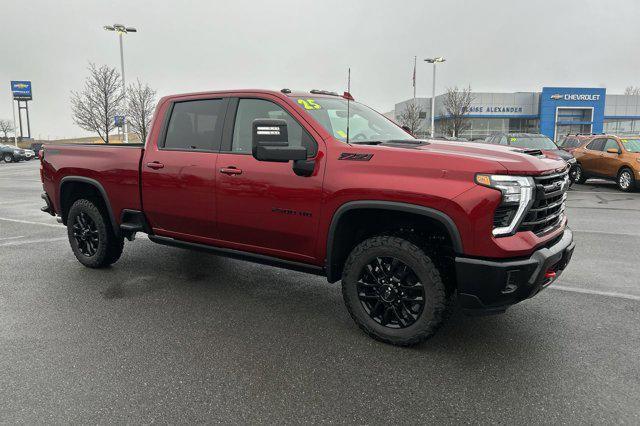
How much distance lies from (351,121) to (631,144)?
44.7 feet

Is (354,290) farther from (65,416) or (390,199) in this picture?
(65,416)

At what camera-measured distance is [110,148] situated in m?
5.35

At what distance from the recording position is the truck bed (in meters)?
5.14

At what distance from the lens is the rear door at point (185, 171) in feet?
15.0

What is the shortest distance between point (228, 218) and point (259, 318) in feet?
3.05

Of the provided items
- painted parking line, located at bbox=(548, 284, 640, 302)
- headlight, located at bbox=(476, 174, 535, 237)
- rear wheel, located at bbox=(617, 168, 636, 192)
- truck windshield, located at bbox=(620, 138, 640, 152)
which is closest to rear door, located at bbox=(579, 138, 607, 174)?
truck windshield, located at bbox=(620, 138, 640, 152)

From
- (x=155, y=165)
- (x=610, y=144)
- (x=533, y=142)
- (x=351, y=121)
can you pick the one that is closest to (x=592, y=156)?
(x=610, y=144)

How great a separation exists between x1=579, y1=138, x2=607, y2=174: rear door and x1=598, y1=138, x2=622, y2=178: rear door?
0.15m

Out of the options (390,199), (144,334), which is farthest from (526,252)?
(144,334)

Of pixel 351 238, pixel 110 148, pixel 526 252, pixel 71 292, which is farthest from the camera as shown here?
pixel 110 148

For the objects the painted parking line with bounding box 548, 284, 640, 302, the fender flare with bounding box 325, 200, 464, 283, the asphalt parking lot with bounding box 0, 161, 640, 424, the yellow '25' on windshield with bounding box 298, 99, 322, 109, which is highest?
the yellow '25' on windshield with bounding box 298, 99, 322, 109

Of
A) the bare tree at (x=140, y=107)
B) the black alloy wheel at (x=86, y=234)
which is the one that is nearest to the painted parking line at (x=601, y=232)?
the black alloy wheel at (x=86, y=234)

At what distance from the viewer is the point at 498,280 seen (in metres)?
3.17

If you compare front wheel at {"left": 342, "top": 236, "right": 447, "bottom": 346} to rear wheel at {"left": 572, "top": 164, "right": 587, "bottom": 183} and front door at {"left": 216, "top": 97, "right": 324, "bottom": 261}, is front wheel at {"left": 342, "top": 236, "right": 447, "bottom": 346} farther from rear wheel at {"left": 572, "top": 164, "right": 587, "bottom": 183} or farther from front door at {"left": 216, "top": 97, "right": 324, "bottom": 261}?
rear wheel at {"left": 572, "top": 164, "right": 587, "bottom": 183}
